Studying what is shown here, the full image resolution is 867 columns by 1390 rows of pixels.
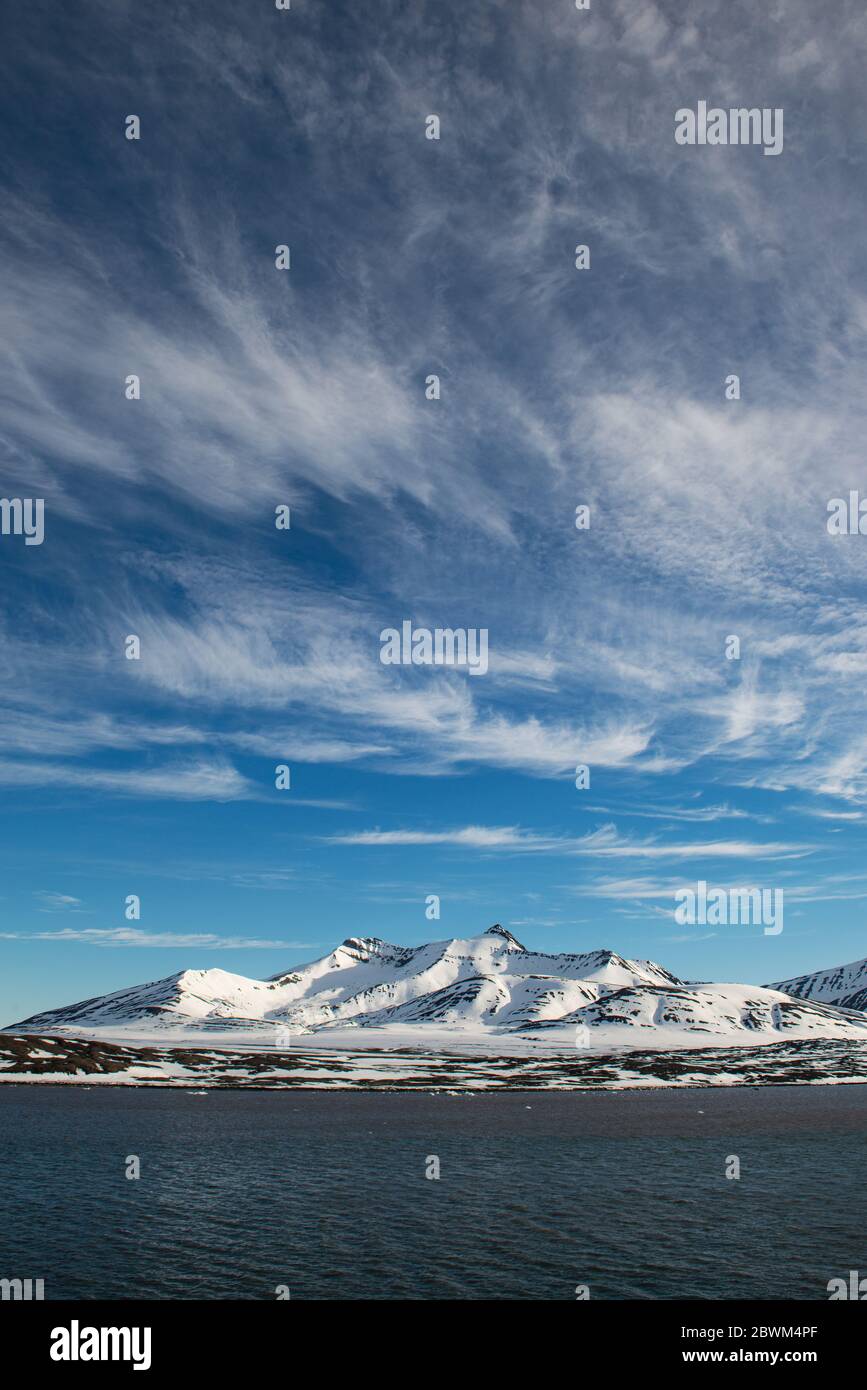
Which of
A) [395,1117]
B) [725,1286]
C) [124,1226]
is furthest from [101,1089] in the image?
[725,1286]

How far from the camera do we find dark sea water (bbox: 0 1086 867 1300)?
39.1m

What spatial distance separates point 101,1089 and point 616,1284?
16219cm

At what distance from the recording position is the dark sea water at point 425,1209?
39.1 metres

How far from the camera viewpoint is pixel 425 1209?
54469 millimetres
